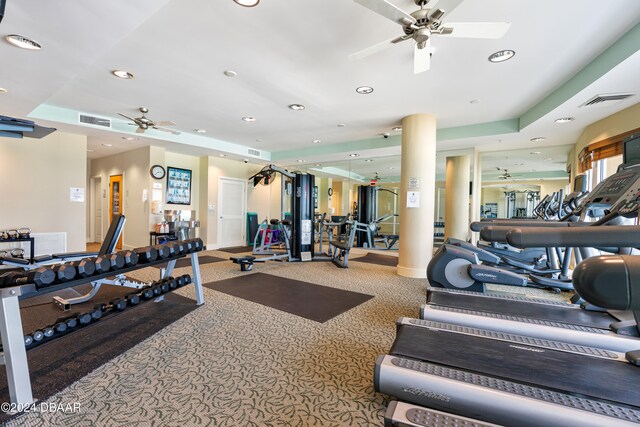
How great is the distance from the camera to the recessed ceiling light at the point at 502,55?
2793mm

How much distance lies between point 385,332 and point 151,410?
1.83 metres

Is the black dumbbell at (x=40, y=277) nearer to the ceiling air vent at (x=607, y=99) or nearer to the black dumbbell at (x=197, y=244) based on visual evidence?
the black dumbbell at (x=197, y=244)

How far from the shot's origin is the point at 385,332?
2.54m

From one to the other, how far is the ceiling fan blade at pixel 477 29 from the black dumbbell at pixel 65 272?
311 cm

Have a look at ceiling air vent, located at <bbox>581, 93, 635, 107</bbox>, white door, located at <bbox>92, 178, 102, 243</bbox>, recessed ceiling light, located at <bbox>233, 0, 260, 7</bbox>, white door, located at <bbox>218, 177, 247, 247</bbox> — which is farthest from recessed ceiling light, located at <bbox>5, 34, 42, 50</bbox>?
white door, located at <bbox>92, 178, 102, 243</bbox>

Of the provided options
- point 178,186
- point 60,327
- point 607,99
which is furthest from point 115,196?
point 607,99

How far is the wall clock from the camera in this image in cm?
647

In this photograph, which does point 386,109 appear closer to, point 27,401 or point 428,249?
point 428,249

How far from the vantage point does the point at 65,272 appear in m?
1.73

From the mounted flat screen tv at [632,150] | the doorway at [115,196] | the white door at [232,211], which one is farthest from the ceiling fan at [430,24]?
the doorway at [115,196]

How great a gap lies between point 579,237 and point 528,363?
3.30 ft

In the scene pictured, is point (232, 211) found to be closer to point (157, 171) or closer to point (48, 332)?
point (157, 171)

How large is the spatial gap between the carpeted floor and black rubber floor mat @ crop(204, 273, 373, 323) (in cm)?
18

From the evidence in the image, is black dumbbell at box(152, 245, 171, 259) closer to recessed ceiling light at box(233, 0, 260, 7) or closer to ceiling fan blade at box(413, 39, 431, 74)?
recessed ceiling light at box(233, 0, 260, 7)
